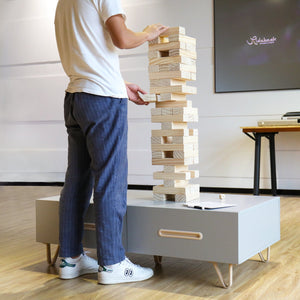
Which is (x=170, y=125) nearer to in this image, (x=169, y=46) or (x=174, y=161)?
(x=174, y=161)

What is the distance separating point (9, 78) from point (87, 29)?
4576 millimetres

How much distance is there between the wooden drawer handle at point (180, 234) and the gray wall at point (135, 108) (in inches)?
126

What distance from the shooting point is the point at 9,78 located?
21.0 feet

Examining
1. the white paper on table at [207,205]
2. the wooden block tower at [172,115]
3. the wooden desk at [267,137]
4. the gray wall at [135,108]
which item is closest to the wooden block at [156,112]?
the wooden block tower at [172,115]

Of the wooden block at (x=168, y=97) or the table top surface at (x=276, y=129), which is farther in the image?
the table top surface at (x=276, y=129)

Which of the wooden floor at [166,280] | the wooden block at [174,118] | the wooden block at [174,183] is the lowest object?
Answer: the wooden floor at [166,280]

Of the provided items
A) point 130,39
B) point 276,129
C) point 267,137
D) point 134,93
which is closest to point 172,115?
point 134,93

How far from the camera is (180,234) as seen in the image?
2.11 m

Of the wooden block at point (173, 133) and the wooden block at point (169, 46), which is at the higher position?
the wooden block at point (169, 46)

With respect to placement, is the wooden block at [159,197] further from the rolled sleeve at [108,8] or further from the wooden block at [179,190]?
the rolled sleeve at [108,8]

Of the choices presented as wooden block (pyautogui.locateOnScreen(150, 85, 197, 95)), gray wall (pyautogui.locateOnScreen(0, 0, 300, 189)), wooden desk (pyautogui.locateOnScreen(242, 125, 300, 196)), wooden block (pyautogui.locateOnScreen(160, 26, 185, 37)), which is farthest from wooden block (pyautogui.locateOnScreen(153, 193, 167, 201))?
gray wall (pyautogui.locateOnScreen(0, 0, 300, 189))

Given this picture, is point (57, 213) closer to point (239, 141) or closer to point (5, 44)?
point (239, 141)

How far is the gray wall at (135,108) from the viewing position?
5.19 meters

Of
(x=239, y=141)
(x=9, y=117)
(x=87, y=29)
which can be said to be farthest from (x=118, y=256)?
(x=9, y=117)
